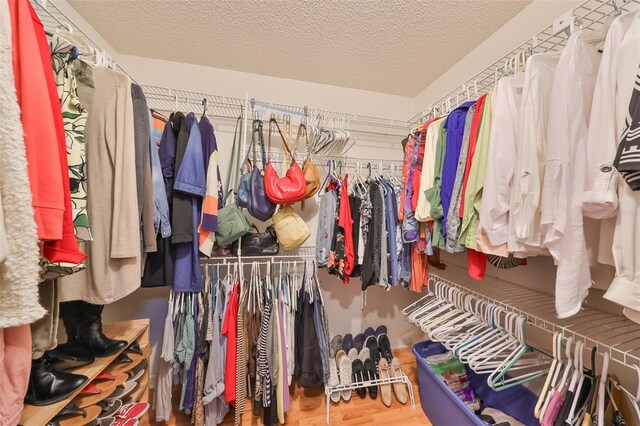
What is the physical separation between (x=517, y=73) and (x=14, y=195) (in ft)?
5.32

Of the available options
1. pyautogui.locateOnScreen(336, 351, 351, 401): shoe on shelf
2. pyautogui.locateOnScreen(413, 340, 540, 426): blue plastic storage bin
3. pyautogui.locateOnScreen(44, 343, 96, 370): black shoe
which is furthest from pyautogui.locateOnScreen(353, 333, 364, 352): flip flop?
pyautogui.locateOnScreen(44, 343, 96, 370): black shoe

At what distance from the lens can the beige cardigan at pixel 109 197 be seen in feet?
2.72

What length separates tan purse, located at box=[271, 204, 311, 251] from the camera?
1.53 metres

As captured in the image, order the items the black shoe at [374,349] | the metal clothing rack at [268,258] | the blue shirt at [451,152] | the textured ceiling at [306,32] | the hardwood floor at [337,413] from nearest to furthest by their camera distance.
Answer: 1. the blue shirt at [451,152]
2. the textured ceiling at [306,32]
3. the hardwood floor at [337,413]
4. the metal clothing rack at [268,258]
5. the black shoe at [374,349]

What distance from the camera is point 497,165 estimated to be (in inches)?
36.4

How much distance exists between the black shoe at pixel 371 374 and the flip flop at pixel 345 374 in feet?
0.52

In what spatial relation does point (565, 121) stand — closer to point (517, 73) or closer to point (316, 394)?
point (517, 73)

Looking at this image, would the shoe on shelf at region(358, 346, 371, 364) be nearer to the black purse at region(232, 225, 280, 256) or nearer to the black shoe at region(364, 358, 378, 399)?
the black shoe at region(364, 358, 378, 399)

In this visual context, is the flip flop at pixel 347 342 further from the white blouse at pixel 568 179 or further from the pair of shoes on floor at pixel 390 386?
the white blouse at pixel 568 179

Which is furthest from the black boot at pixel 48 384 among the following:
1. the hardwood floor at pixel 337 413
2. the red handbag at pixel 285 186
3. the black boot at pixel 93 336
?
the red handbag at pixel 285 186

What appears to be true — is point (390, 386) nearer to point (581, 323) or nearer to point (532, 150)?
point (581, 323)

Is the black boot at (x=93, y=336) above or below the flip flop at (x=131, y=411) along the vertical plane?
above

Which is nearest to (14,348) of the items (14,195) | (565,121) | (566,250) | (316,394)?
(14,195)

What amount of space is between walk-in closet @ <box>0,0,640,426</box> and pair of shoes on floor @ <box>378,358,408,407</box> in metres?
0.02
